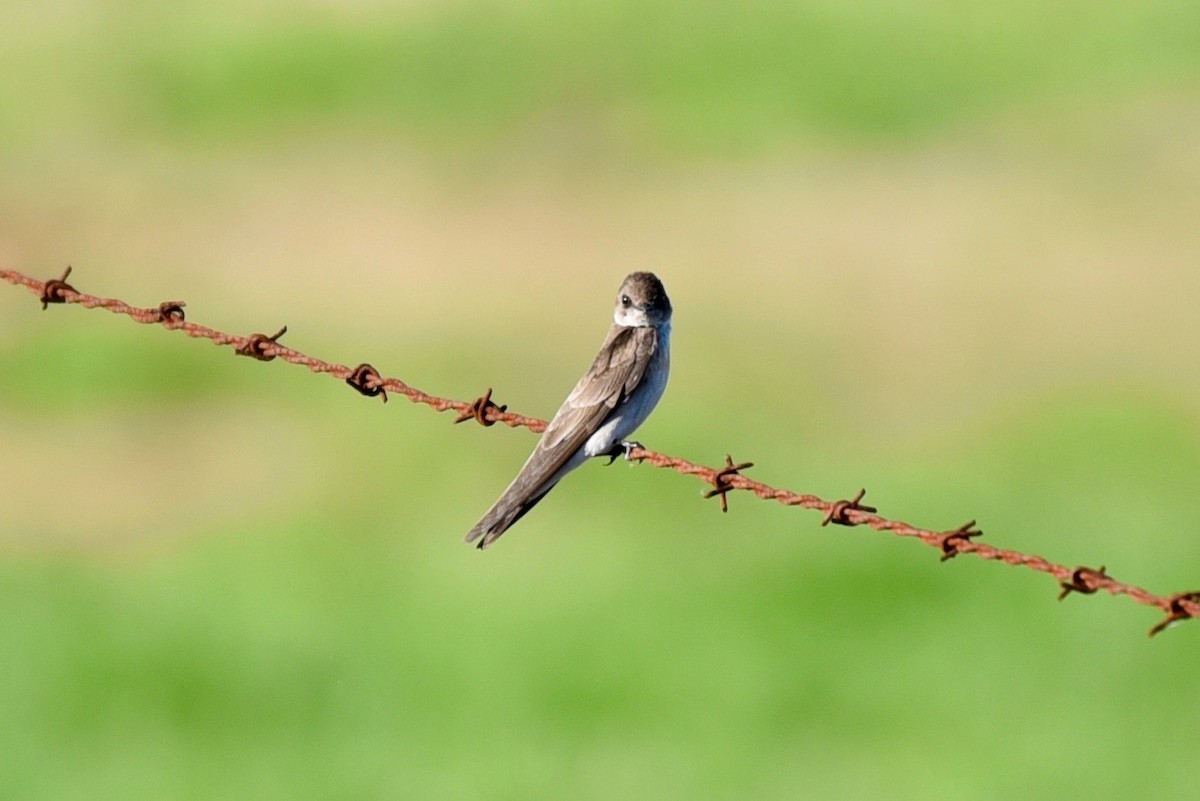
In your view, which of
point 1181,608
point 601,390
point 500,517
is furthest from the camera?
point 601,390

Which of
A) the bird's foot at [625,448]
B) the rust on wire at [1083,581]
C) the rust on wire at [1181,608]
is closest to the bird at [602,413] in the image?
the bird's foot at [625,448]

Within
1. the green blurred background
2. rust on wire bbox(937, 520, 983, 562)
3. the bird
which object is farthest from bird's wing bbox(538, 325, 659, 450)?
the green blurred background

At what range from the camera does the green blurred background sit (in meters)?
14.8

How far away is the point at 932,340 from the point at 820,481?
481cm

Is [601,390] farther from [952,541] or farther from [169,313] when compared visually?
[952,541]

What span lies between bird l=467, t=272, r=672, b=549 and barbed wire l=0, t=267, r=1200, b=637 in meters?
0.21

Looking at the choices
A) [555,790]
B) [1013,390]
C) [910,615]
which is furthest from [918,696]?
[1013,390]

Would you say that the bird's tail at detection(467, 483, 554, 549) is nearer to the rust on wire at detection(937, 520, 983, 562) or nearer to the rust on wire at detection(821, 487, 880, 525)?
the rust on wire at detection(821, 487, 880, 525)

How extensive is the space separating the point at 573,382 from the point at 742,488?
14.2m

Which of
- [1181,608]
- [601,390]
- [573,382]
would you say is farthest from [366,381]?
[573,382]

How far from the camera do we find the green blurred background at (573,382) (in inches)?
583

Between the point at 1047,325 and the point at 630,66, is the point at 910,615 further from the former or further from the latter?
the point at 630,66

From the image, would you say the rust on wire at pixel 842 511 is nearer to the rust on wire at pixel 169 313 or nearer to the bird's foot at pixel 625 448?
the bird's foot at pixel 625 448

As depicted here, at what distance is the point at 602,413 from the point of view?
8320 mm
